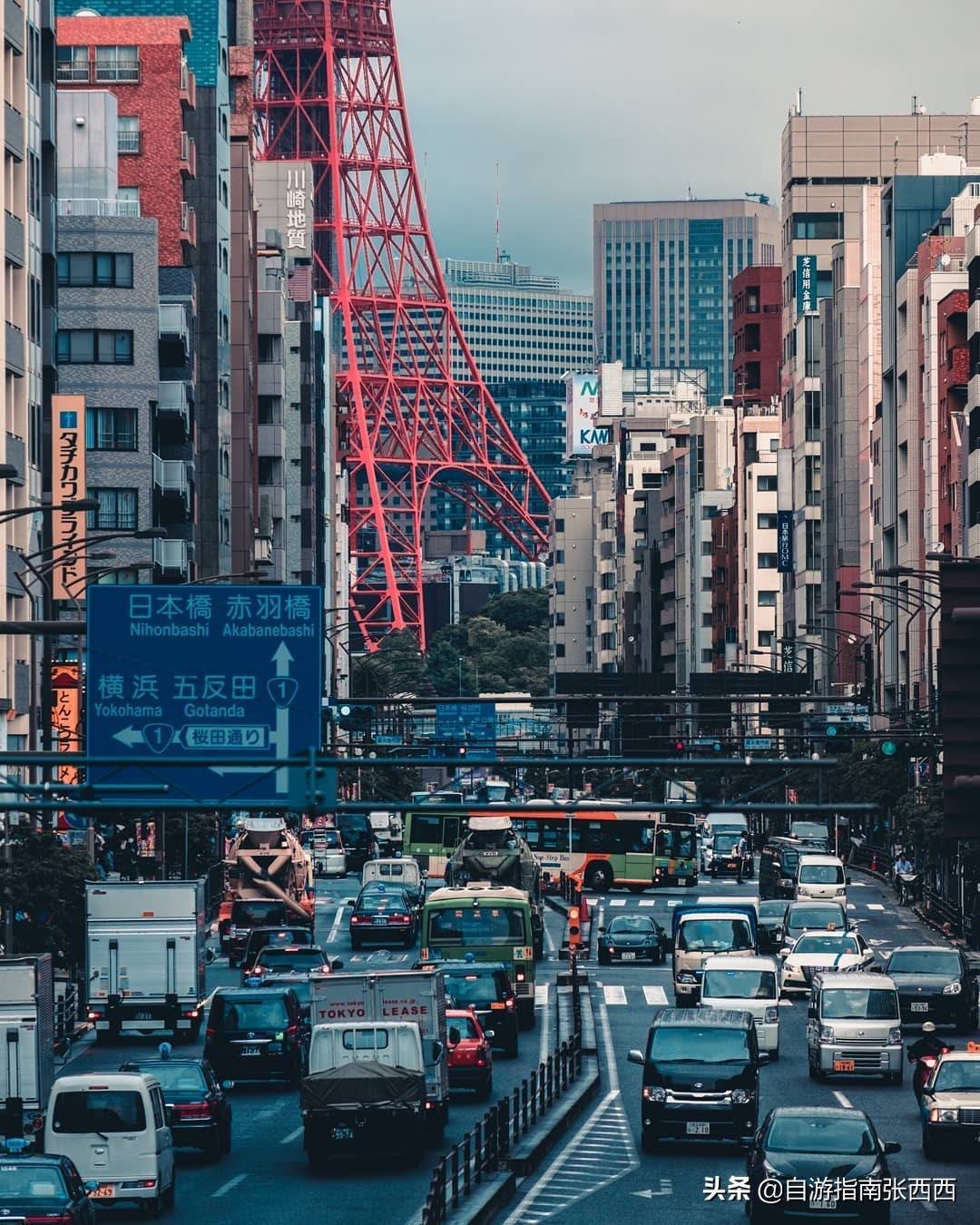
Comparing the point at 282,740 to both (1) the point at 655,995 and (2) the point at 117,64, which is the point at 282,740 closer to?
(1) the point at 655,995

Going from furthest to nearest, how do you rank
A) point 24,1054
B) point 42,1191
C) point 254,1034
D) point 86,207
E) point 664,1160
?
point 86,207
point 254,1034
point 24,1054
point 664,1160
point 42,1191

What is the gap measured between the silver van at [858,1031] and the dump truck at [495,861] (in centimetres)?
2749

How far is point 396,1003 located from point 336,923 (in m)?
44.1

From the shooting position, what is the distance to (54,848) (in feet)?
184

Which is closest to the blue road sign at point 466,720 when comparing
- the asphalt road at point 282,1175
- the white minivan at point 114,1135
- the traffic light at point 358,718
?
the traffic light at point 358,718

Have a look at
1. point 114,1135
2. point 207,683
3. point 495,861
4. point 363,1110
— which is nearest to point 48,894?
point 363,1110

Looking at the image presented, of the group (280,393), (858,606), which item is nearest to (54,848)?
(858,606)

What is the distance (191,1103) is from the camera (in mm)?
36688

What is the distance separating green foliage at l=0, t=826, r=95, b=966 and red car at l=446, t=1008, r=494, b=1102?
43.3 feet

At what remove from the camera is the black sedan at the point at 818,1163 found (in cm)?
2895

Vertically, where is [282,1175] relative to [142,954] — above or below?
below

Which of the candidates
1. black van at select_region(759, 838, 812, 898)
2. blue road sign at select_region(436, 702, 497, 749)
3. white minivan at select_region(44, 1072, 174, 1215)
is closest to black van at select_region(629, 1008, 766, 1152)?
white minivan at select_region(44, 1072, 174, 1215)

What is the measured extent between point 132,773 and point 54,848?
21.5 metres

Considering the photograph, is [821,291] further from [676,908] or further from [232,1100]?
[232,1100]
